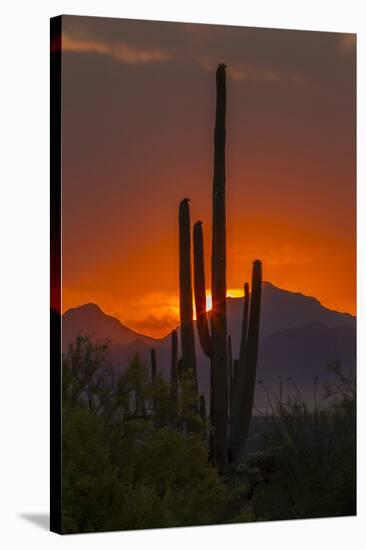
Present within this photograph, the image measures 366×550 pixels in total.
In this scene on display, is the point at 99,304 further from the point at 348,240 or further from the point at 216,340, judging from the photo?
the point at 348,240

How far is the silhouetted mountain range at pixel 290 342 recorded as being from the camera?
52.3 feet

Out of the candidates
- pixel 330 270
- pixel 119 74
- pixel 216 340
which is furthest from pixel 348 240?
pixel 119 74

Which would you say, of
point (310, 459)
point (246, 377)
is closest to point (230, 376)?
point (246, 377)

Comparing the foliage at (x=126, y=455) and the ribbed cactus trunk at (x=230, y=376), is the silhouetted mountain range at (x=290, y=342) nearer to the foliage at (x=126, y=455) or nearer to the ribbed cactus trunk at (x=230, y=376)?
the ribbed cactus trunk at (x=230, y=376)

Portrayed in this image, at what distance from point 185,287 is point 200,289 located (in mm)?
152

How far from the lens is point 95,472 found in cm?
1530

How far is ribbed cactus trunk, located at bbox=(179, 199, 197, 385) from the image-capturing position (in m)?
15.8

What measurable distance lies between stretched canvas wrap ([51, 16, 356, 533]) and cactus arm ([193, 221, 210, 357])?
0.02 meters

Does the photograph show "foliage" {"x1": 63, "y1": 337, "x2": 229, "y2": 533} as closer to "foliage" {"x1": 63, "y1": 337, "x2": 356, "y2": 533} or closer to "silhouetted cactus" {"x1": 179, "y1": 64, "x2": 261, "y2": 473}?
"foliage" {"x1": 63, "y1": 337, "x2": 356, "y2": 533}

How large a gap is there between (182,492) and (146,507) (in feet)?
1.15

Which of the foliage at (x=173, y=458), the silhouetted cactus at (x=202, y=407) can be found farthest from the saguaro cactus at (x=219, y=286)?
the foliage at (x=173, y=458)

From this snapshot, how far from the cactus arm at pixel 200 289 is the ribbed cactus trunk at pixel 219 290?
73 mm

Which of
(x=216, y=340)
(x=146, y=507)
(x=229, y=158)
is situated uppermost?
(x=229, y=158)

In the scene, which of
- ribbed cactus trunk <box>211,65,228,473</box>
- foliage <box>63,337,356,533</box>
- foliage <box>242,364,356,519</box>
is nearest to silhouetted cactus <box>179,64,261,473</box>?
ribbed cactus trunk <box>211,65,228,473</box>
